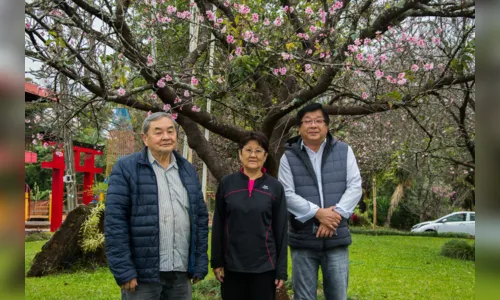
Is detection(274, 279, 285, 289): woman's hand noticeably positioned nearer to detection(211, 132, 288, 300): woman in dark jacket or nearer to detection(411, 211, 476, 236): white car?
detection(211, 132, 288, 300): woman in dark jacket

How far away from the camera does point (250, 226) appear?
2963mm

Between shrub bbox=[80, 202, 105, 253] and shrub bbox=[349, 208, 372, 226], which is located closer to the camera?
shrub bbox=[80, 202, 105, 253]

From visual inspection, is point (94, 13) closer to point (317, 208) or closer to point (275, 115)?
point (275, 115)

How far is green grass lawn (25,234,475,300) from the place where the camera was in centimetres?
643

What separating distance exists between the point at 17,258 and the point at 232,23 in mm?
3935

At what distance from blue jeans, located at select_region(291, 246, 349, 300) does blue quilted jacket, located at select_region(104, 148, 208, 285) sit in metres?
1.00

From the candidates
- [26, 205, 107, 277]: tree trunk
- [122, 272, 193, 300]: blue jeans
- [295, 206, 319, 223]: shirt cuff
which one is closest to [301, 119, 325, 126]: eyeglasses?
[295, 206, 319, 223]: shirt cuff

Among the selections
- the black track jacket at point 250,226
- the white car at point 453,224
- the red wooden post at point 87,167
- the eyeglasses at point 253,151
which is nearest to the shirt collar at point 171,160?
the black track jacket at point 250,226

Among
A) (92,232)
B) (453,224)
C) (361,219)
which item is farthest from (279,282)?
(361,219)

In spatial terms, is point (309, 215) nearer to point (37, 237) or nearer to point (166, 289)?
point (166, 289)

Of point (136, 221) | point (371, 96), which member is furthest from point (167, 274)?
point (371, 96)

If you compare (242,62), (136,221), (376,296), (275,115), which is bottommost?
(376,296)

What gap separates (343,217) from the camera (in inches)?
122

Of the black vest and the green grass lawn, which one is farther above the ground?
the black vest
